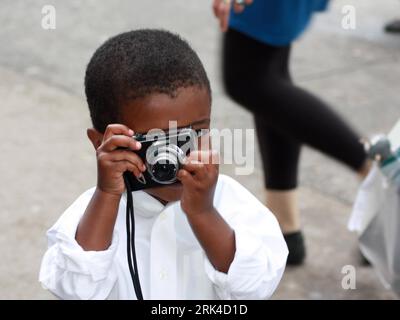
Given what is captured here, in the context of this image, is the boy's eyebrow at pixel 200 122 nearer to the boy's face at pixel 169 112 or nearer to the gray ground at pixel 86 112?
the boy's face at pixel 169 112

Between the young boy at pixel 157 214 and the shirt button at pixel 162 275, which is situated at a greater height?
the young boy at pixel 157 214

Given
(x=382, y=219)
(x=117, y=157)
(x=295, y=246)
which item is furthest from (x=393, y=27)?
(x=117, y=157)

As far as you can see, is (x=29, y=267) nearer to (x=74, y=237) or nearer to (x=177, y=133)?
(x=74, y=237)

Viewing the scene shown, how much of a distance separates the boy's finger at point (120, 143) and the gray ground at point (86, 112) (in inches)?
58.7

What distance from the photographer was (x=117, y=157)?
5.74 ft

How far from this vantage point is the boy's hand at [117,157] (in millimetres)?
1735

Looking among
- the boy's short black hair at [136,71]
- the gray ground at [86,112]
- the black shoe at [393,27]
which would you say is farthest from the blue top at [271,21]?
the black shoe at [393,27]

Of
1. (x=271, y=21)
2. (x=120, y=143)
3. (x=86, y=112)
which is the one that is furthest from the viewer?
(x=86, y=112)

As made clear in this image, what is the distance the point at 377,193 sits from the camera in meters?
2.93

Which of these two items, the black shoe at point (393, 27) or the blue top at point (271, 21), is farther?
the black shoe at point (393, 27)

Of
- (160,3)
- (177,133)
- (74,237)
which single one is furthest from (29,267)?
(160,3)

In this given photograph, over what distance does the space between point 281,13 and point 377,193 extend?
0.70m

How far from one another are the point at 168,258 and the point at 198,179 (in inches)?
10.4

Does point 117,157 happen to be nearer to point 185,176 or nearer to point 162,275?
point 185,176
